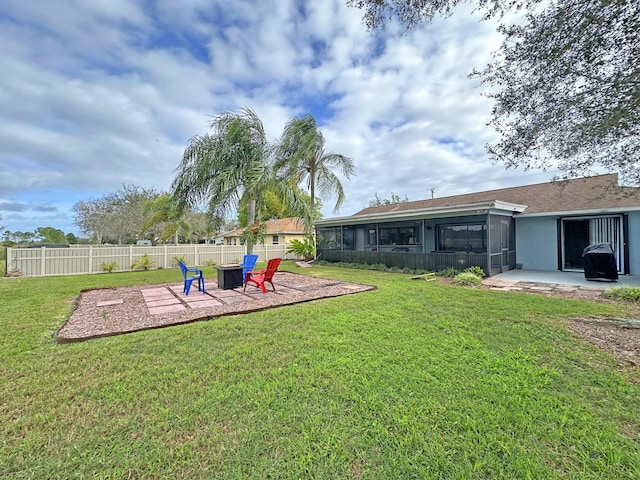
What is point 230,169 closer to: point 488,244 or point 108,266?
point 108,266

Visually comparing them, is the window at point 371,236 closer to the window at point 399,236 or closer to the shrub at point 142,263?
the window at point 399,236

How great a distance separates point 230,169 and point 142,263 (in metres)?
7.93

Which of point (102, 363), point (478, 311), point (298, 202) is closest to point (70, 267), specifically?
point (298, 202)

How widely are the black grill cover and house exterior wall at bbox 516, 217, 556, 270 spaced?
Result: 229cm

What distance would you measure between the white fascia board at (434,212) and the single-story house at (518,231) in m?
0.03

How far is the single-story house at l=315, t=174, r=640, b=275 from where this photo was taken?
9589 mm

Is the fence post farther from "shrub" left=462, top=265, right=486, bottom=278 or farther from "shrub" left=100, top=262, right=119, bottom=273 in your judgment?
"shrub" left=462, top=265, right=486, bottom=278

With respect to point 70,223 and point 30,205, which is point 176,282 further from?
point 30,205

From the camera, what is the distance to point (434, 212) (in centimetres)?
1080

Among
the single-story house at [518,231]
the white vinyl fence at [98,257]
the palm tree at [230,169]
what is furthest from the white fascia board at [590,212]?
the white vinyl fence at [98,257]

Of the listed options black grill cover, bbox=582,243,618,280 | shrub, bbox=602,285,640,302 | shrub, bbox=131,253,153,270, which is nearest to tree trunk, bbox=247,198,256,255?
shrub, bbox=131,253,153,270

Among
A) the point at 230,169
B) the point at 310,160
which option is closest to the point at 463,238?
the point at 310,160

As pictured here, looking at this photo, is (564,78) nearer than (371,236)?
Yes

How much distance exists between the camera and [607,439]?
1914 mm
